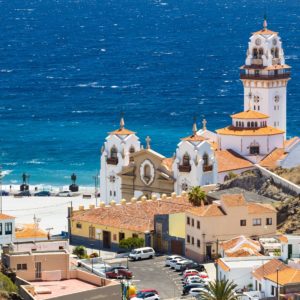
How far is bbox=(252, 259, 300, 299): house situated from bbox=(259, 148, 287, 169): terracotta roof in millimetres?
33530

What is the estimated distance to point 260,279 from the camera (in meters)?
83.6

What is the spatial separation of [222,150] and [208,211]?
85.5 ft

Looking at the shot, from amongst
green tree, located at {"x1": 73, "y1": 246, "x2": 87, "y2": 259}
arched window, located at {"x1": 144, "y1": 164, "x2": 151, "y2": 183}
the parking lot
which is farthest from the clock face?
the parking lot

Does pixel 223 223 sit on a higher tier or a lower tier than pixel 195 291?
higher

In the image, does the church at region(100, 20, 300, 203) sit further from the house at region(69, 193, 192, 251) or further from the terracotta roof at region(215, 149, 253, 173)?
the house at region(69, 193, 192, 251)

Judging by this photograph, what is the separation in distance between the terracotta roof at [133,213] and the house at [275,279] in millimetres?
18230

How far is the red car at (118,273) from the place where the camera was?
292 ft

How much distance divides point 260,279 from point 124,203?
27.3 m

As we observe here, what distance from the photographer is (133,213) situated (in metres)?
106

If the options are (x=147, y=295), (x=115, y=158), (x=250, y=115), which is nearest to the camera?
(x=147, y=295)

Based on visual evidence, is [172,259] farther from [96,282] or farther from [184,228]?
[96,282]

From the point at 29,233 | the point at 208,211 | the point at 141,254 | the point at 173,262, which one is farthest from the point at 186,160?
the point at 173,262

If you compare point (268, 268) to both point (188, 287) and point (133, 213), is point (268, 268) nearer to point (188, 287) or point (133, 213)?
point (188, 287)

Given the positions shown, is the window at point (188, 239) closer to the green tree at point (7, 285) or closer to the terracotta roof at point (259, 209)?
the terracotta roof at point (259, 209)
